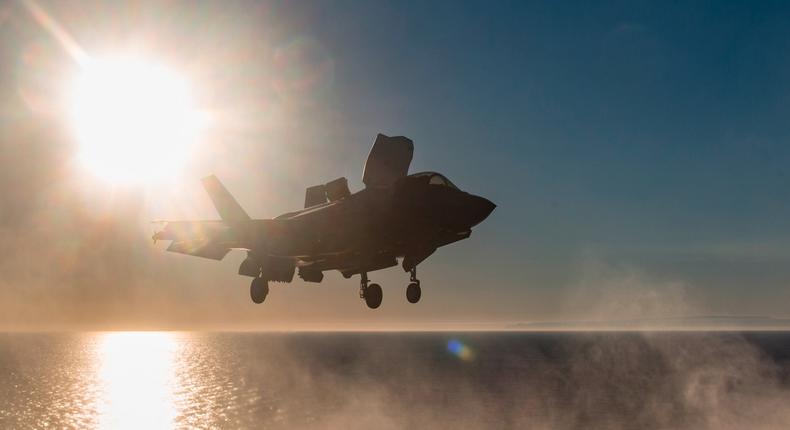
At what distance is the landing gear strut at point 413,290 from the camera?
24.8m

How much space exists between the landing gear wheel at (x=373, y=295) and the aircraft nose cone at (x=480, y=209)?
6171 mm

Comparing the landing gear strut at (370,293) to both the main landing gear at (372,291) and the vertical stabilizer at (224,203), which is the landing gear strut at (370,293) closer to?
the main landing gear at (372,291)

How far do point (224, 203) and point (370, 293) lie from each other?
11223 millimetres

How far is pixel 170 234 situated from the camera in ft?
101

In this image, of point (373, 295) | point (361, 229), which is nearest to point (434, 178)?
point (361, 229)

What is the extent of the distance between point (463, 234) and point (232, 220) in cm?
1293

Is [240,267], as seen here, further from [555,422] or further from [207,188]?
[555,422]

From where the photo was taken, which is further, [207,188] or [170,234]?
[207,188]

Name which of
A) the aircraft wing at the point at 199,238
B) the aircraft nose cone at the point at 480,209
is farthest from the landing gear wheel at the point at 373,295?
the aircraft wing at the point at 199,238

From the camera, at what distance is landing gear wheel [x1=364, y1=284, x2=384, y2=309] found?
2734cm

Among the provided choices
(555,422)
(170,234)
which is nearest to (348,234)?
(170,234)

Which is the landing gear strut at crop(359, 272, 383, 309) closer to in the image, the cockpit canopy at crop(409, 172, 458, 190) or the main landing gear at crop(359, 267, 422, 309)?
the main landing gear at crop(359, 267, 422, 309)

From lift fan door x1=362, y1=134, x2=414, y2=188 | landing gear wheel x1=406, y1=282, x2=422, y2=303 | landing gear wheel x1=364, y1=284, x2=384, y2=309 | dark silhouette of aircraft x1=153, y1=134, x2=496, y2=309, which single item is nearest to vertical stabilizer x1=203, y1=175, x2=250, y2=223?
dark silhouette of aircraft x1=153, y1=134, x2=496, y2=309

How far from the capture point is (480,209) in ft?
79.7
